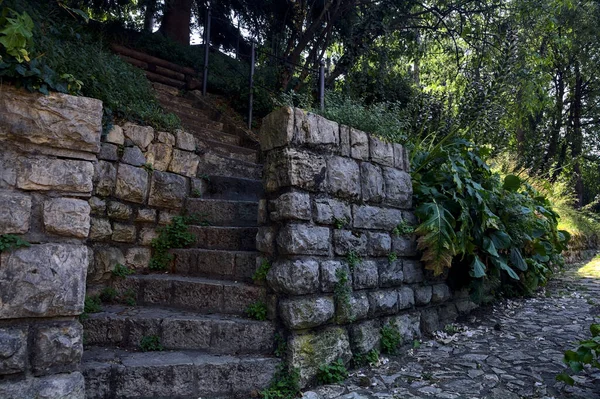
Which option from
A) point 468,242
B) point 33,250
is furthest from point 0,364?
point 468,242

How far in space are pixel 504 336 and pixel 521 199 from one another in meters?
1.61

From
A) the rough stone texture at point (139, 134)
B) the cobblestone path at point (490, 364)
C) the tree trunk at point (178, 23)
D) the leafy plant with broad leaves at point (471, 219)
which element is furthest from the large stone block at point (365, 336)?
the tree trunk at point (178, 23)

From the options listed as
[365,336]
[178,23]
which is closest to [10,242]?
[365,336]

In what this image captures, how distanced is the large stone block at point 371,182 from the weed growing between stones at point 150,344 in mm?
1777

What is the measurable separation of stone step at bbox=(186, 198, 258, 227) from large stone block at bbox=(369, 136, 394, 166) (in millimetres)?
1165

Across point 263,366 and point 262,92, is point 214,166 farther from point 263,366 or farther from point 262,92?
point 262,92

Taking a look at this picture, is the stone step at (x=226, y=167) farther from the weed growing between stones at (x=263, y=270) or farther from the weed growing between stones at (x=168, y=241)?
the weed growing between stones at (x=263, y=270)

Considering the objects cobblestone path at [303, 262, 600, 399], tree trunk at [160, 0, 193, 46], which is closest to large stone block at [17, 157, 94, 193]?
cobblestone path at [303, 262, 600, 399]

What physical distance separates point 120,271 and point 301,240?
1.52 m

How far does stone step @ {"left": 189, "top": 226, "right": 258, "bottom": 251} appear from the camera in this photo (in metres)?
3.51

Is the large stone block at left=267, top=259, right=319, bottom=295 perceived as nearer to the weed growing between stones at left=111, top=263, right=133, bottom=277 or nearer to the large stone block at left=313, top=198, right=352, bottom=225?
the large stone block at left=313, top=198, right=352, bottom=225

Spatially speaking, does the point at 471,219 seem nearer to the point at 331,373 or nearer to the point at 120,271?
the point at 331,373

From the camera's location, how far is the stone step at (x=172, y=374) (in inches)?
91.4

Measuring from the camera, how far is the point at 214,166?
4.45 meters
